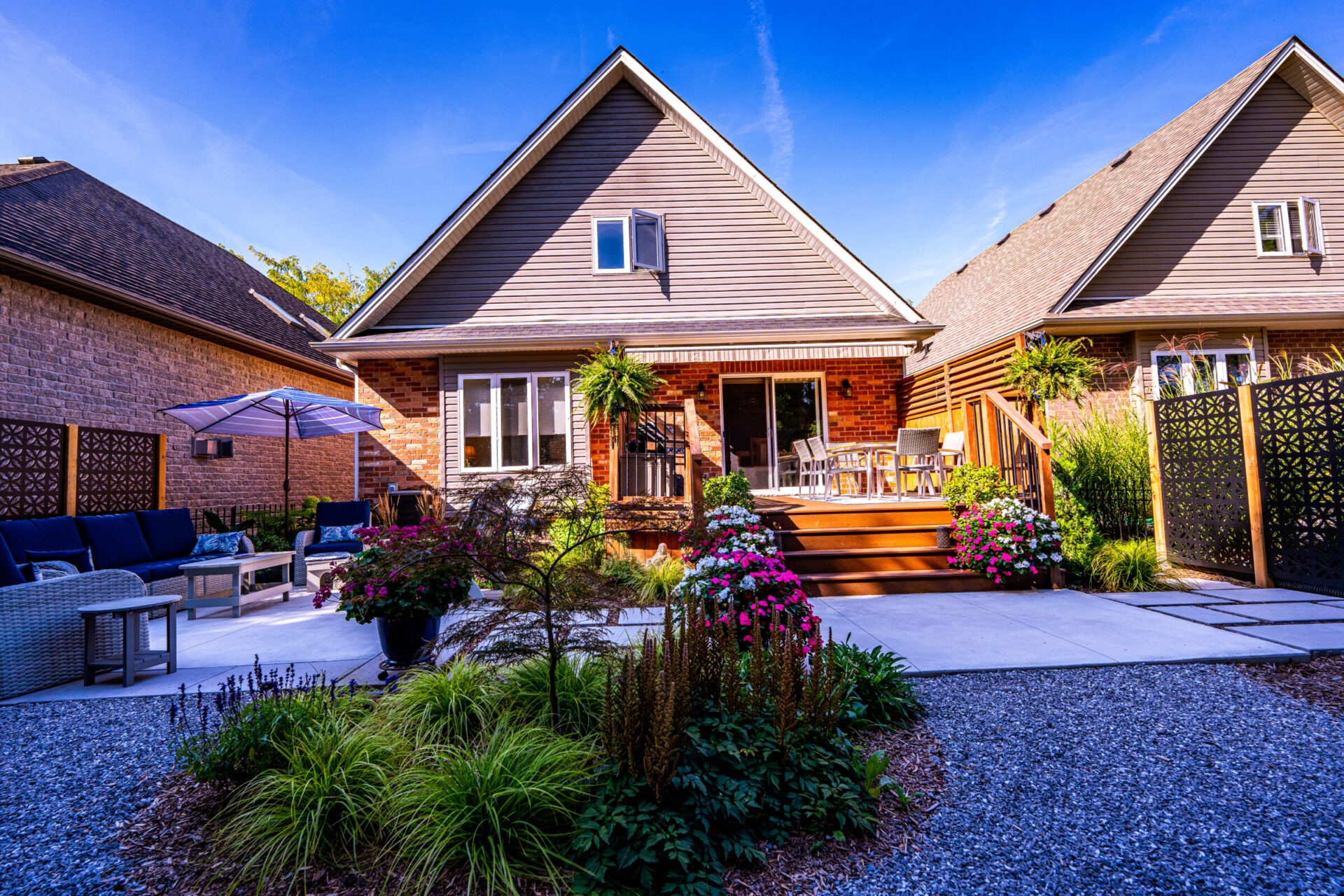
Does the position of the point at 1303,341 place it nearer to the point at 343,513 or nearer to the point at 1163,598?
the point at 1163,598

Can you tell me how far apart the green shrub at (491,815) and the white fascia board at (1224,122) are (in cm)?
1173

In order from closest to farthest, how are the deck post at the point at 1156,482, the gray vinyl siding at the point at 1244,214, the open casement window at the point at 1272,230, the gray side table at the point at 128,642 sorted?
the gray side table at the point at 128,642 < the deck post at the point at 1156,482 < the gray vinyl siding at the point at 1244,214 < the open casement window at the point at 1272,230

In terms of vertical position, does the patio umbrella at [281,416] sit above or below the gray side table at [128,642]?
above

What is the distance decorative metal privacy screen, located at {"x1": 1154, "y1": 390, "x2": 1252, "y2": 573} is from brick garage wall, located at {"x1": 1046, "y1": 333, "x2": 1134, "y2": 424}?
113 inches

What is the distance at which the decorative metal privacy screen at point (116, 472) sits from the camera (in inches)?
284

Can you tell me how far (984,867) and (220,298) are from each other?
14.8m

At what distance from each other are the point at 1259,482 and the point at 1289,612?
155 centimetres

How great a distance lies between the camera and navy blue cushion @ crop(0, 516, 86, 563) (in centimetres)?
545

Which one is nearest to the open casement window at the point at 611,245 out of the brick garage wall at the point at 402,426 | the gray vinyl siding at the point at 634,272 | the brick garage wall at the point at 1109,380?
the gray vinyl siding at the point at 634,272

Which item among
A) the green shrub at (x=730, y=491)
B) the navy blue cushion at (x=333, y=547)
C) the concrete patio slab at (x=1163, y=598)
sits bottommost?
the concrete patio slab at (x=1163, y=598)

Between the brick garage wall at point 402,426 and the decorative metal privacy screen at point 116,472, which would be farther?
the brick garage wall at point 402,426

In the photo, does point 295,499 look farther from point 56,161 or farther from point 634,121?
point 634,121

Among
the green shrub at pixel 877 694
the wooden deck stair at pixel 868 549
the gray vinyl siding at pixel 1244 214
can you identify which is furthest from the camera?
the gray vinyl siding at pixel 1244 214

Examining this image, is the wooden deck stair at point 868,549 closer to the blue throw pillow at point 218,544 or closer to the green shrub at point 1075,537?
the green shrub at point 1075,537
